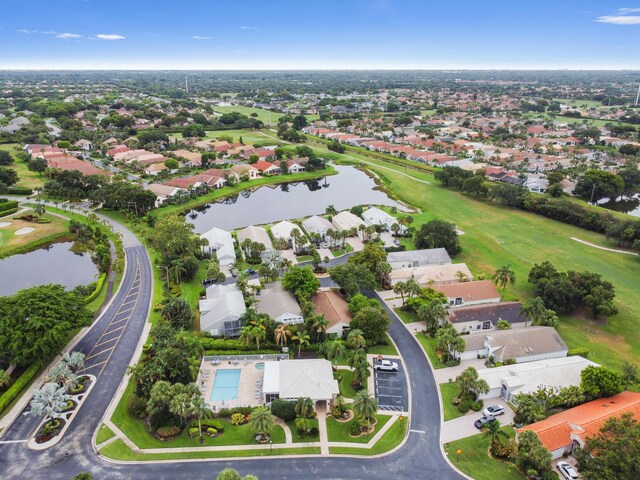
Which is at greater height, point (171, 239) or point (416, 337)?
point (171, 239)

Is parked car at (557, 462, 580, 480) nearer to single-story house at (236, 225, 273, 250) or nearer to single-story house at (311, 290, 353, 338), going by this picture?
single-story house at (311, 290, 353, 338)

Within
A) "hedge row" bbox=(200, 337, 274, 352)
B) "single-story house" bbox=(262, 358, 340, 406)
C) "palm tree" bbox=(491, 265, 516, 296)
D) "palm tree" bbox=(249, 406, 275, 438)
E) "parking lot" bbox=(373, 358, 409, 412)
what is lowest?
"parking lot" bbox=(373, 358, 409, 412)

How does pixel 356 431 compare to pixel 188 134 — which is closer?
pixel 356 431

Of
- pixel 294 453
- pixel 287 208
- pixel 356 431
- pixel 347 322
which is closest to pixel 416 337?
pixel 347 322

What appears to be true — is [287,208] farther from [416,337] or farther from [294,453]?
[294,453]

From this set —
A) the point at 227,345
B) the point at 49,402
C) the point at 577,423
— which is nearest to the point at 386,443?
the point at 577,423

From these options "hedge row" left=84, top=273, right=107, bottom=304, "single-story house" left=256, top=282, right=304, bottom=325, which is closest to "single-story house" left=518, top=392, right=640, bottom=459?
"single-story house" left=256, top=282, right=304, bottom=325

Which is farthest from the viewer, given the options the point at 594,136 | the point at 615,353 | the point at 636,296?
the point at 594,136
